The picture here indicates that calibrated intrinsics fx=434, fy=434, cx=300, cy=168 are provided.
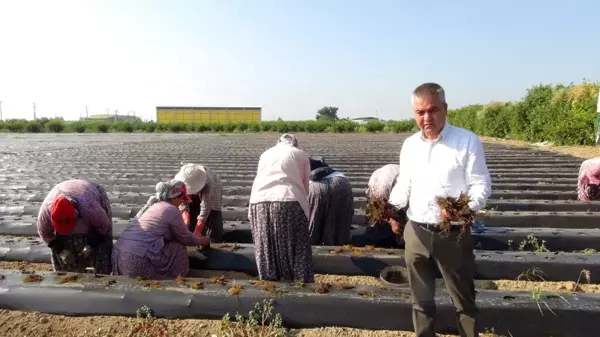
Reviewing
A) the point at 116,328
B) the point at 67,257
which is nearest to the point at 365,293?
the point at 116,328

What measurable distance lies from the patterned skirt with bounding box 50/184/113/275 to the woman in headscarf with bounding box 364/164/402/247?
206 centimetres

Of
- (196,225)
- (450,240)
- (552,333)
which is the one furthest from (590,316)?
(196,225)

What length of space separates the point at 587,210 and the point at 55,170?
368 inches

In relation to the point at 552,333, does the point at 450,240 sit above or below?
above

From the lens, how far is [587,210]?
496 cm

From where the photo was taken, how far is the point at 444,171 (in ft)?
6.61

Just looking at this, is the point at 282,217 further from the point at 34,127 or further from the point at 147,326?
the point at 34,127

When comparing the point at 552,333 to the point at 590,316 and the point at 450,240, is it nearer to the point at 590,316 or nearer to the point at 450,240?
the point at 590,316

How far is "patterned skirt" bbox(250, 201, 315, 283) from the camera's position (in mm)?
2818

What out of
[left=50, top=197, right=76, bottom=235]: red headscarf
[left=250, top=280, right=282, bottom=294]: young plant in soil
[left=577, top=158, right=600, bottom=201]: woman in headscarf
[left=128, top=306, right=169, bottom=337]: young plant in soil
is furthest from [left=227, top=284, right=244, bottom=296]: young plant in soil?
[left=577, top=158, right=600, bottom=201]: woman in headscarf

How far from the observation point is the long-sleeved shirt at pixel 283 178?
9.23 ft

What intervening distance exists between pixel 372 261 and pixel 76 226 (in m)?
2.18

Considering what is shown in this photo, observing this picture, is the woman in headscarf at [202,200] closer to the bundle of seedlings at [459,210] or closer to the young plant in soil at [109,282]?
the young plant in soil at [109,282]

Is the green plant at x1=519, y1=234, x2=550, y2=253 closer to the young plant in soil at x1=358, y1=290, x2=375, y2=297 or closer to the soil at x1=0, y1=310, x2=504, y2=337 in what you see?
the soil at x1=0, y1=310, x2=504, y2=337
